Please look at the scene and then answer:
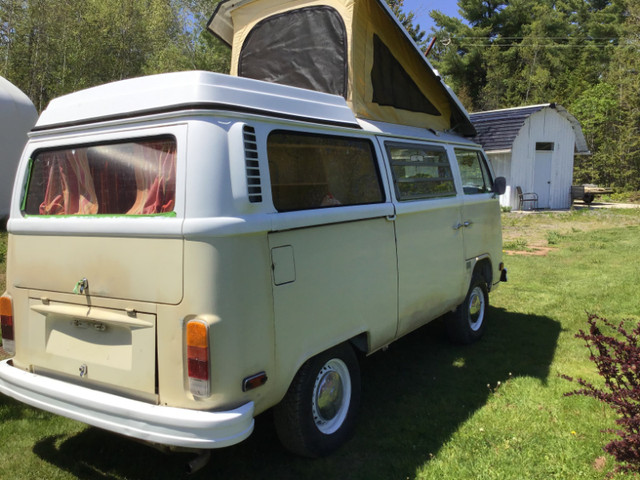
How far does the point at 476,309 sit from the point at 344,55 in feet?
10.6

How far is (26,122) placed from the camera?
13719 mm

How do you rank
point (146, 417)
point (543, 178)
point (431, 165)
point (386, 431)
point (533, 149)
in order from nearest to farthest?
point (146, 417) → point (386, 431) → point (431, 165) → point (533, 149) → point (543, 178)

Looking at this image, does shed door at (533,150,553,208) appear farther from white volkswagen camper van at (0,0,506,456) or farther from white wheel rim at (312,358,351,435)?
white wheel rim at (312,358,351,435)

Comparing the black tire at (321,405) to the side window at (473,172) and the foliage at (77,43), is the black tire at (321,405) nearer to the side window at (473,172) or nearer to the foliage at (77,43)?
the side window at (473,172)

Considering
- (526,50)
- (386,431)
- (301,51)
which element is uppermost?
(526,50)

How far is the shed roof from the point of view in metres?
19.8

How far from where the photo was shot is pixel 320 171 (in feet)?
11.5

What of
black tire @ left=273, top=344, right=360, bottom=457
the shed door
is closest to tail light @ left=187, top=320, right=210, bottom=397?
black tire @ left=273, top=344, right=360, bottom=457

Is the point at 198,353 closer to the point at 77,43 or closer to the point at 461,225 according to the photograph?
the point at 461,225

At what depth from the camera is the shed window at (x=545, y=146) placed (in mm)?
21145

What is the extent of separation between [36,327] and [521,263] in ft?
29.2

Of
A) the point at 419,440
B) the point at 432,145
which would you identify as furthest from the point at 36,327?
the point at 432,145

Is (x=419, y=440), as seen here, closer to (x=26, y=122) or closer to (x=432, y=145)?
(x=432, y=145)

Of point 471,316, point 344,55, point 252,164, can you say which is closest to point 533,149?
point 471,316
